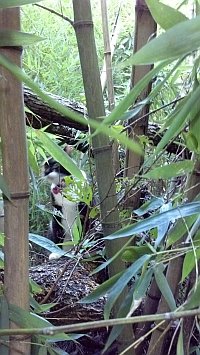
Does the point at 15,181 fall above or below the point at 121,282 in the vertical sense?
above

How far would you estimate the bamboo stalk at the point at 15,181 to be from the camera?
531 mm

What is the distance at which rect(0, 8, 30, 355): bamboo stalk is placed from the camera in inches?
20.9

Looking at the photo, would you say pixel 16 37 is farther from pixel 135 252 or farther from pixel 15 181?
pixel 135 252

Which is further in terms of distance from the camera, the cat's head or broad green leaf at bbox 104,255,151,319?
the cat's head

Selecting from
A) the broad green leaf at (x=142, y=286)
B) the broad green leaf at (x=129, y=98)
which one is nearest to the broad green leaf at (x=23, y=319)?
the broad green leaf at (x=142, y=286)

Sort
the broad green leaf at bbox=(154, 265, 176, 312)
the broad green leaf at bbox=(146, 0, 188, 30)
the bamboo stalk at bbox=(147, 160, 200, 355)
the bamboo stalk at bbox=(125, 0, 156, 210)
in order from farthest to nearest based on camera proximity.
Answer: the bamboo stalk at bbox=(125, 0, 156, 210)
the bamboo stalk at bbox=(147, 160, 200, 355)
the broad green leaf at bbox=(154, 265, 176, 312)
the broad green leaf at bbox=(146, 0, 188, 30)

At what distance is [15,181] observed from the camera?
55 cm

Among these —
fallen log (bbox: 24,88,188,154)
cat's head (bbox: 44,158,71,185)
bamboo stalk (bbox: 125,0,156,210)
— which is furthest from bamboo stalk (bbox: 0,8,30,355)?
cat's head (bbox: 44,158,71,185)

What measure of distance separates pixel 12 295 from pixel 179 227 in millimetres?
193

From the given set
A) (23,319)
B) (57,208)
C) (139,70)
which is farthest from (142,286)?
(57,208)

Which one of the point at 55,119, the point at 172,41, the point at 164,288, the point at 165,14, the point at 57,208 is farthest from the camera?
the point at 57,208

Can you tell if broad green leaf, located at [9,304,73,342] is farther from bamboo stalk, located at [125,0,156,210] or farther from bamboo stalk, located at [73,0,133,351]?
bamboo stalk, located at [125,0,156,210]

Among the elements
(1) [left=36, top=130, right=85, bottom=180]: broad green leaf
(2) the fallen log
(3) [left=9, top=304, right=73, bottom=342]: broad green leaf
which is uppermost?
(2) the fallen log

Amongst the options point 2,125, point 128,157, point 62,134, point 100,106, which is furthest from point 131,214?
point 62,134
